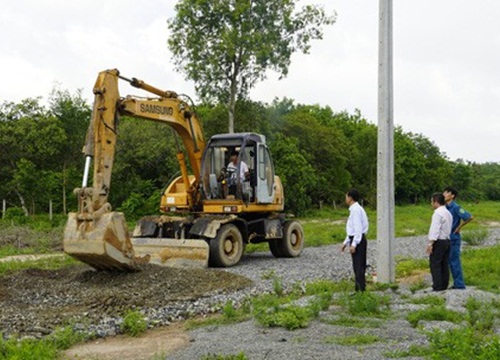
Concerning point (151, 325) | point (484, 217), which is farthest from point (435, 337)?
point (484, 217)

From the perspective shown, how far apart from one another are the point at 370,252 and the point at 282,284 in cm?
801

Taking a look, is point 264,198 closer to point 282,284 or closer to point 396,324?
point 282,284

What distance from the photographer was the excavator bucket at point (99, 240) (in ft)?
39.4

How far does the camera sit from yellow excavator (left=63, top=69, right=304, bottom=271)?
13711mm

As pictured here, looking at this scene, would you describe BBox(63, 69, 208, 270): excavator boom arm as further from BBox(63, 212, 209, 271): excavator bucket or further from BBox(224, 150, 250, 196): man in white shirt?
BBox(224, 150, 250, 196): man in white shirt

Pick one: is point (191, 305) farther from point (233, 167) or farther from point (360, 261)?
point (233, 167)

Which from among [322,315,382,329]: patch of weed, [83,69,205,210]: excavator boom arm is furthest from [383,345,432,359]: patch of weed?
[83,69,205,210]: excavator boom arm

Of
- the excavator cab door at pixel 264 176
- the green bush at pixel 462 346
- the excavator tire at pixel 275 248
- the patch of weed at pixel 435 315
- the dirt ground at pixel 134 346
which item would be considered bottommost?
the dirt ground at pixel 134 346

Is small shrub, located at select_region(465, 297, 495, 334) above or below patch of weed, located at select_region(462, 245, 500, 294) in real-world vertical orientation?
below

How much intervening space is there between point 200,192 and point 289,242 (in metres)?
3.09

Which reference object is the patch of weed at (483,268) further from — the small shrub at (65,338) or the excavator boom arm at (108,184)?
the small shrub at (65,338)

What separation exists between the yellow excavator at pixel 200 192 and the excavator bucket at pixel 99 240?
36.8 inches

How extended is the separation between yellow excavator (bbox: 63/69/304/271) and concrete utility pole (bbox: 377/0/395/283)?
436 cm

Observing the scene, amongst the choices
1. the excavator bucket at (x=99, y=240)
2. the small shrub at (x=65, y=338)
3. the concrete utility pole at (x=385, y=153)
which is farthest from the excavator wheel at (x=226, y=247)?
the small shrub at (x=65, y=338)
